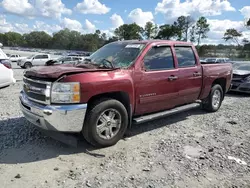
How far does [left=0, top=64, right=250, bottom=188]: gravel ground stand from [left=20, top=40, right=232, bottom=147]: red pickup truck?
406mm

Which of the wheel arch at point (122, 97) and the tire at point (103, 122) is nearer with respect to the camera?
the tire at point (103, 122)

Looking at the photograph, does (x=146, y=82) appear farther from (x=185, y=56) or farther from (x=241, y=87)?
(x=241, y=87)

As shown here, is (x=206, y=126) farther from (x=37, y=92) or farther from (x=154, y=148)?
(x=37, y=92)

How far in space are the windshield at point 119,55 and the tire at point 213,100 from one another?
2.83 meters

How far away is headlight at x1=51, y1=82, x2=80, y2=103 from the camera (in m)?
3.80

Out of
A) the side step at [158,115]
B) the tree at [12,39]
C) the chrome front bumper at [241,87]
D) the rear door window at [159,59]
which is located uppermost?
the tree at [12,39]

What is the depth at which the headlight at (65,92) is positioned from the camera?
3801 millimetres

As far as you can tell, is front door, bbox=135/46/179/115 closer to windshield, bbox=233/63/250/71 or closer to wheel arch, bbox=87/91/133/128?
wheel arch, bbox=87/91/133/128

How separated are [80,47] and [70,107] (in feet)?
304

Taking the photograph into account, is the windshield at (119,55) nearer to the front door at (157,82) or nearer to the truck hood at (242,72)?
the front door at (157,82)

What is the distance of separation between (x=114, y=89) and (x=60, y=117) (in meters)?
1.00

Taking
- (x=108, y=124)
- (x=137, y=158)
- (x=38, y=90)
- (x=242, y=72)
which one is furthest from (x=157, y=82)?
(x=242, y=72)

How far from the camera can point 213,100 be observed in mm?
6984

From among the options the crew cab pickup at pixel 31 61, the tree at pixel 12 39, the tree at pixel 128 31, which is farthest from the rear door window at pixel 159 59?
the tree at pixel 12 39
